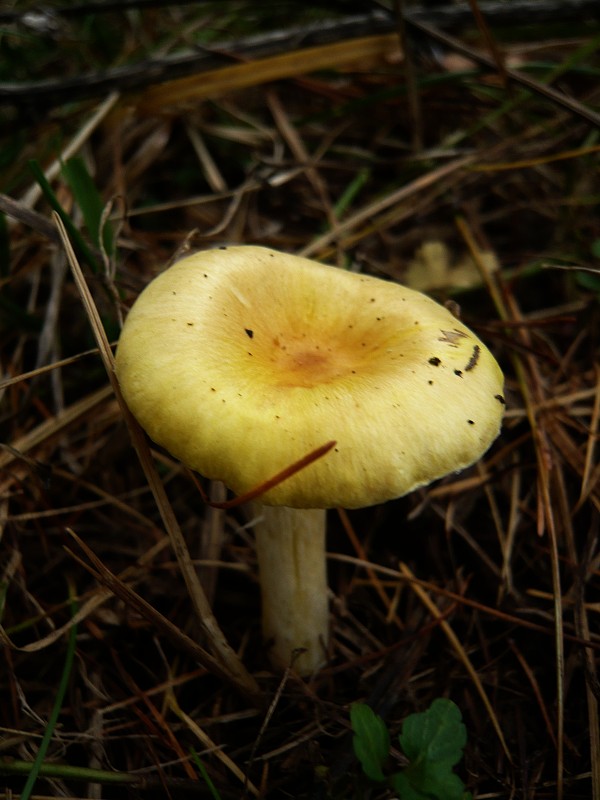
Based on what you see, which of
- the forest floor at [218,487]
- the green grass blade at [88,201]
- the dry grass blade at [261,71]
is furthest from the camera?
the dry grass blade at [261,71]

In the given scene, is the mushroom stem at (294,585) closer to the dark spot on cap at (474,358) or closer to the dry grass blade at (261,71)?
the dark spot on cap at (474,358)

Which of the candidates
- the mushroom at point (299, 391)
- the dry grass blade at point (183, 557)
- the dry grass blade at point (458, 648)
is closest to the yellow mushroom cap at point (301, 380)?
the mushroom at point (299, 391)

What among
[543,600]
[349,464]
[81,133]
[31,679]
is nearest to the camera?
[349,464]

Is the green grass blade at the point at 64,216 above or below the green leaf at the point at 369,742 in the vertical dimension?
above

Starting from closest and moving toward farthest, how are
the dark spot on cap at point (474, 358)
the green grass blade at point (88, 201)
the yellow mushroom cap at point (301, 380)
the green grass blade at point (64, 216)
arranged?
1. the yellow mushroom cap at point (301, 380)
2. the dark spot on cap at point (474, 358)
3. the green grass blade at point (64, 216)
4. the green grass blade at point (88, 201)

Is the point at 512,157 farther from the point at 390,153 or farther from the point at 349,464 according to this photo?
the point at 349,464

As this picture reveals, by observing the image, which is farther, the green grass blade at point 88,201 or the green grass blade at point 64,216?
the green grass blade at point 88,201

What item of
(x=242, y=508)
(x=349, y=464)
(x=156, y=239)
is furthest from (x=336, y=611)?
(x=156, y=239)
